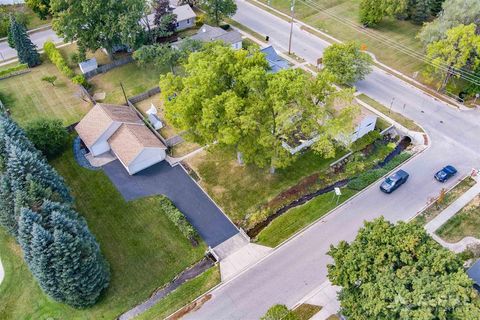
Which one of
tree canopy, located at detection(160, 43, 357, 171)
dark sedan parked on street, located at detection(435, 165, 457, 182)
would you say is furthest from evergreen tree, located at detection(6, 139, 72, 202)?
dark sedan parked on street, located at detection(435, 165, 457, 182)

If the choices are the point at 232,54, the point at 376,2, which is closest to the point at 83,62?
the point at 232,54

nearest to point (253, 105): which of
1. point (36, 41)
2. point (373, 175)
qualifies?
point (373, 175)

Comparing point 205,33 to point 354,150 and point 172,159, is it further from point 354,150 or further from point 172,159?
point 354,150

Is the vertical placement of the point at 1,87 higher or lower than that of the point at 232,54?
lower

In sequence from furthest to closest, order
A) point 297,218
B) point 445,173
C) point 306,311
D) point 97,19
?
point 97,19 → point 445,173 → point 297,218 → point 306,311

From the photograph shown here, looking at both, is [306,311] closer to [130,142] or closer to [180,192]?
[180,192]

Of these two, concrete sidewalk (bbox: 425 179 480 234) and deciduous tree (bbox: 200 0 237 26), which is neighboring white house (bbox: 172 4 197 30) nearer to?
deciduous tree (bbox: 200 0 237 26)

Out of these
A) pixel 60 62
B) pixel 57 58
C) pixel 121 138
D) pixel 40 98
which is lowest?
pixel 40 98
